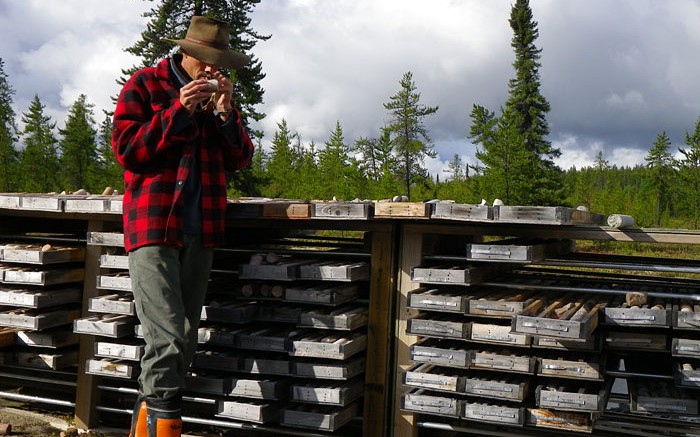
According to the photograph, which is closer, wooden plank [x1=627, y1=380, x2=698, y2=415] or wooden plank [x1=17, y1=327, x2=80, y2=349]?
wooden plank [x1=627, y1=380, x2=698, y2=415]

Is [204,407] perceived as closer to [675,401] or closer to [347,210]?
[347,210]

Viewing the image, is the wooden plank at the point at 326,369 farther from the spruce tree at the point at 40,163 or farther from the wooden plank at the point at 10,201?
the spruce tree at the point at 40,163

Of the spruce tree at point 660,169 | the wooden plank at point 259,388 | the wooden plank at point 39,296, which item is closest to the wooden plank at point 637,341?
the wooden plank at point 259,388

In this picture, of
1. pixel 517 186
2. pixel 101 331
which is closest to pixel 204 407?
pixel 101 331

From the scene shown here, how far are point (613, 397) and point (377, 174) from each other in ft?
144

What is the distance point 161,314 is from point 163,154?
1.01 m

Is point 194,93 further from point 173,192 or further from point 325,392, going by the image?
point 325,392

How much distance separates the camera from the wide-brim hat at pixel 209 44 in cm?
449

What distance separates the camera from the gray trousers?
13.9 ft

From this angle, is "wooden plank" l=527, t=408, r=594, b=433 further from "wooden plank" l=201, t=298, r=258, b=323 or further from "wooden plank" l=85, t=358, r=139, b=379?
"wooden plank" l=85, t=358, r=139, b=379

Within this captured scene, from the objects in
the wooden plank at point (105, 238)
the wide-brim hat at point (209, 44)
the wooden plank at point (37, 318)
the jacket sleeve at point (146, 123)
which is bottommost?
the wooden plank at point (37, 318)

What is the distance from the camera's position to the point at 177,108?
13.7 ft

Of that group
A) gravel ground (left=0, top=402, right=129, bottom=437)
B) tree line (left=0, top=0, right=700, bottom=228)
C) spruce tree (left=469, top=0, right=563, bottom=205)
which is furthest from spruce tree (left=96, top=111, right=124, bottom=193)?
gravel ground (left=0, top=402, right=129, bottom=437)

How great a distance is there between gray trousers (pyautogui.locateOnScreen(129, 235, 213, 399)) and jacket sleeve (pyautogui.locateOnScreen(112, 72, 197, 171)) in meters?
0.59
